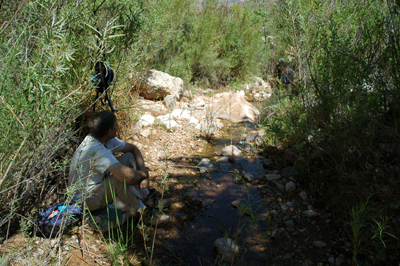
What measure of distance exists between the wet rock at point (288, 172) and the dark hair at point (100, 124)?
2.28 metres

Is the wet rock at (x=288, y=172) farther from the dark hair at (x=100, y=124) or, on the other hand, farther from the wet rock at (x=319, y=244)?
the dark hair at (x=100, y=124)

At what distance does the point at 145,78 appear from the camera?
611cm

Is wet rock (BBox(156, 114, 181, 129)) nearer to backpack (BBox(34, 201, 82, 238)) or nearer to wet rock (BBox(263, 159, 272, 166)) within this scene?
wet rock (BBox(263, 159, 272, 166))

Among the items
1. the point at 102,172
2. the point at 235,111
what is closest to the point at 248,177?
the point at 102,172

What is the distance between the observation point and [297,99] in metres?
4.09

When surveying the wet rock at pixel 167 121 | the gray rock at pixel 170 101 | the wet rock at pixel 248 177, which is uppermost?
the gray rock at pixel 170 101

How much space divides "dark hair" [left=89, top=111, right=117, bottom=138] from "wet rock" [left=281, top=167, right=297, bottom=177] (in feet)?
7.46

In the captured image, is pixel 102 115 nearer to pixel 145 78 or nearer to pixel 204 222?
pixel 204 222

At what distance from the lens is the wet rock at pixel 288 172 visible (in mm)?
3661

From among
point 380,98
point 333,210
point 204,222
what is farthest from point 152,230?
point 380,98

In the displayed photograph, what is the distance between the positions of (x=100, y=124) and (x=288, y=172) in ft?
7.89

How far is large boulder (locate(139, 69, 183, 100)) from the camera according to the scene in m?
6.21

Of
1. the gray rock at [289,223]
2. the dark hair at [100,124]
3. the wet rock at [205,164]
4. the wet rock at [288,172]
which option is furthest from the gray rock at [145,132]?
the gray rock at [289,223]

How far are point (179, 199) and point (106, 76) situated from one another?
5.11 feet
